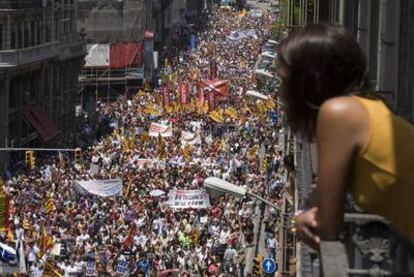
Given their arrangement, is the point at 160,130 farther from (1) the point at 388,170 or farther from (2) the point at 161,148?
(1) the point at 388,170

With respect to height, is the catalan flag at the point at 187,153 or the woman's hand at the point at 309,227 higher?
the woman's hand at the point at 309,227

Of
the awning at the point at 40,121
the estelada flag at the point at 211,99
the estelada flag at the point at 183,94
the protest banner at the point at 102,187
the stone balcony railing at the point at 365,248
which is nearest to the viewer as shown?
the stone balcony railing at the point at 365,248

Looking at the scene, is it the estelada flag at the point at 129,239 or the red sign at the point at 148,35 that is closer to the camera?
the estelada flag at the point at 129,239

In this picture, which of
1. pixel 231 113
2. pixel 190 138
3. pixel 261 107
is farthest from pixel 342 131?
pixel 261 107

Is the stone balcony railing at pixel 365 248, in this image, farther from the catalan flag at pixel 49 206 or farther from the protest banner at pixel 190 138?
the protest banner at pixel 190 138

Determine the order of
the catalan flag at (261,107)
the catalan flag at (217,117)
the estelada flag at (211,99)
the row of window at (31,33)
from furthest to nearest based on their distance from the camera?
the estelada flag at (211,99) → the catalan flag at (261,107) → the catalan flag at (217,117) → the row of window at (31,33)

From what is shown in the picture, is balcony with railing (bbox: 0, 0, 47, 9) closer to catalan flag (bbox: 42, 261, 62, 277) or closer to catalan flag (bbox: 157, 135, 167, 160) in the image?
catalan flag (bbox: 157, 135, 167, 160)


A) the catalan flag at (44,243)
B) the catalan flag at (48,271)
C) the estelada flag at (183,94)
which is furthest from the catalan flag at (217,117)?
the catalan flag at (48,271)

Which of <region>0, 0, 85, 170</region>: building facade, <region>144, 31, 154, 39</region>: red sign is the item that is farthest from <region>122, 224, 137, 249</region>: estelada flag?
<region>144, 31, 154, 39</region>: red sign
